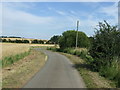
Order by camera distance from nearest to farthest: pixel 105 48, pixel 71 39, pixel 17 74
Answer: pixel 17 74 < pixel 105 48 < pixel 71 39

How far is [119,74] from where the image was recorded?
1172 cm

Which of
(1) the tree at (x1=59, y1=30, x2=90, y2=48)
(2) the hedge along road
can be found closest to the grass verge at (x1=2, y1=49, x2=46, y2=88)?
(2) the hedge along road

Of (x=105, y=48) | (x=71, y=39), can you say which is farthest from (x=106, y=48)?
(x=71, y=39)

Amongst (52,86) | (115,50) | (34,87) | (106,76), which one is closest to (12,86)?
(34,87)

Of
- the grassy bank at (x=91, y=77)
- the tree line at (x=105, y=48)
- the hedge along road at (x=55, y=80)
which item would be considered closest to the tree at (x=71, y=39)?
the grassy bank at (x=91, y=77)

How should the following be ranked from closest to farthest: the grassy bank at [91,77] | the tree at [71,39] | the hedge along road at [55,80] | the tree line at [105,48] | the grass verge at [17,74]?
the hedge along road at [55,80] → the grass verge at [17,74] → the grassy bank at [91,77] → the tree line at [105,48] → the tree at [71,39]

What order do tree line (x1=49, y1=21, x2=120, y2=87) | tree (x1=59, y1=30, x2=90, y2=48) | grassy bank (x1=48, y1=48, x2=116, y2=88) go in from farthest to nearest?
tree (x1=59, y1=30, x2=90, y2=48) → tree line (x1=49, y1=21, x2=120, y2=87) → grassy bank (x1=48, y1=48, x2=116, y2=88)

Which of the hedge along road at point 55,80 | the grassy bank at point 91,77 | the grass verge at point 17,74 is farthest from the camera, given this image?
the grassy bank at point 91,77

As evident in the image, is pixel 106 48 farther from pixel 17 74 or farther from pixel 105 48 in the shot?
pixel 17 74

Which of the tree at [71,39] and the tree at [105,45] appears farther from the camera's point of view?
the tree at [71,39]

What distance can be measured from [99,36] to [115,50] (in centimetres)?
163

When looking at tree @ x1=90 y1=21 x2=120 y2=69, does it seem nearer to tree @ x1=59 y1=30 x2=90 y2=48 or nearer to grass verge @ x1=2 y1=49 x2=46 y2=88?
grass verge @ x1=2 y1=49 x2=46 y2=88

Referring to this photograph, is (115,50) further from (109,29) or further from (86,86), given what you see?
(86,86)

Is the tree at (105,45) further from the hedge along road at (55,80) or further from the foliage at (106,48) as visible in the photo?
the hedge along road at (55,80)
